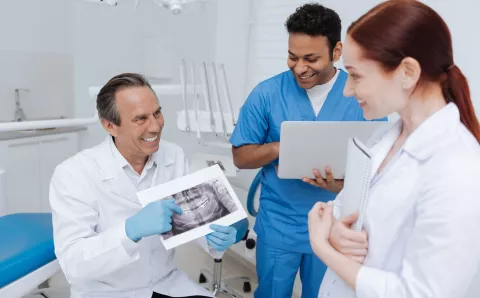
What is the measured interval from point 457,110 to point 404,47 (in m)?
0.15

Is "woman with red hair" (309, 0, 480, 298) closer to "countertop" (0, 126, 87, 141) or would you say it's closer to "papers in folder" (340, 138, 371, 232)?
"papers in folder" (340, 138, 371, 232)

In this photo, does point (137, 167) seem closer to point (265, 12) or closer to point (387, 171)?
point (387, 171)


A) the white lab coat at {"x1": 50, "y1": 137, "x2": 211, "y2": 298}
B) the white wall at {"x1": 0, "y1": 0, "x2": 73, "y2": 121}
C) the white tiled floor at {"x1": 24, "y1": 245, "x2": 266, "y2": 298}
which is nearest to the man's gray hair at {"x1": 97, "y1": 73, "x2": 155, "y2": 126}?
the white lab coat at {"x1": 50, "y1": 137, "x2": 211, "y2": 298}

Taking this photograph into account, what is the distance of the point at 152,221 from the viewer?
1122 millimetres

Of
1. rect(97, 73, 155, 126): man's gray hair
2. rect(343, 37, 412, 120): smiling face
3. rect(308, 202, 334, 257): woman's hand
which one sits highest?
rect(343, 37, 412, 120): smiling face

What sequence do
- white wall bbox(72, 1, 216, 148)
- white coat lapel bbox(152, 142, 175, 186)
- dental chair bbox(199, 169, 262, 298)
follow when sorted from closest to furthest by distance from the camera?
1. white coat lapel bbox(152, 142, 175, 186)
2. dental chair bbox(199, 169, 262, 298)
3. white wall bbox(72, 1, 216, 148)

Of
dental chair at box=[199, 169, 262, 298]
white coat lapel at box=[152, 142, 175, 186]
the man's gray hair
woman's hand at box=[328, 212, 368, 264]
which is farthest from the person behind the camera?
dental chair at box=[199, 169, 262, 298]

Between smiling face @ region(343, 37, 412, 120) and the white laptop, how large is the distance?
49 centimetres

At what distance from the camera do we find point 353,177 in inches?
30.6

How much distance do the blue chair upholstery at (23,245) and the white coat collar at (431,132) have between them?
3.75ft

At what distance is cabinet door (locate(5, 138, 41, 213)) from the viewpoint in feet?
8.68

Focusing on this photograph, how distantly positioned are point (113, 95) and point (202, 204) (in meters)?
0.46

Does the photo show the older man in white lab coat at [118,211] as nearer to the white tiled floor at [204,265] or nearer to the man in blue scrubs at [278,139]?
the man in blue scrubs at [278,139]

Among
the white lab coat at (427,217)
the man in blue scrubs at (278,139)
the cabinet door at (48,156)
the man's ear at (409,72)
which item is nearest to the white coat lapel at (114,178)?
the man in blue scrubs at (278,139)
